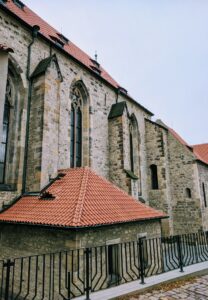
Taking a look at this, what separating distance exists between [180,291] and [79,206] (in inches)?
142

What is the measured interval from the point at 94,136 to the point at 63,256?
325 inches

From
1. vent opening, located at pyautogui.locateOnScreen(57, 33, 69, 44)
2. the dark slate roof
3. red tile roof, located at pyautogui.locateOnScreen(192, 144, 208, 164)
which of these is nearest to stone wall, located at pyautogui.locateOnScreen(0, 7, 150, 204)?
the dark slate roof

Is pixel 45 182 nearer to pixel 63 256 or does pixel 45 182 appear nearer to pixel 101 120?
pixel 63 256

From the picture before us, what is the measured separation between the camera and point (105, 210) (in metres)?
8.16

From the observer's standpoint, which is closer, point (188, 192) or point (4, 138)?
point (4, 138)

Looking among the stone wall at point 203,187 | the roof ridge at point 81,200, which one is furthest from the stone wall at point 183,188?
the roof ridge at point 81,200

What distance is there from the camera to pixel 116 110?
15.5 metres

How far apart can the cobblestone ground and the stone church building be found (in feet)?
8.16

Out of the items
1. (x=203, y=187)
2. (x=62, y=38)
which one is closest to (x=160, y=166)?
(x=203, y=187)

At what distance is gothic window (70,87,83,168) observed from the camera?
1306 centimetres

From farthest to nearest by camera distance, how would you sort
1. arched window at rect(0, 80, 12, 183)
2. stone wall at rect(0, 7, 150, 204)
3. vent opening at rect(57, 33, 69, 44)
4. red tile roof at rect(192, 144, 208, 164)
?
red tile roof at rect(192, 144, 208, 164) → vent opening at rect(57, 33, 69, 44) → stone wall at rect(0, 7, 150, 204) → arched window at rect(0, 80, 12, 183)

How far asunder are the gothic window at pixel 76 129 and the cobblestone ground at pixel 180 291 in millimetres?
8372

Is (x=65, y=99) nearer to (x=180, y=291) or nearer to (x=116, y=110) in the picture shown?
(x=116, y=110)

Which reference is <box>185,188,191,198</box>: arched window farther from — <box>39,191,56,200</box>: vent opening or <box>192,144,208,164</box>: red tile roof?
<box>39,191,56,200</box>: vent opening
